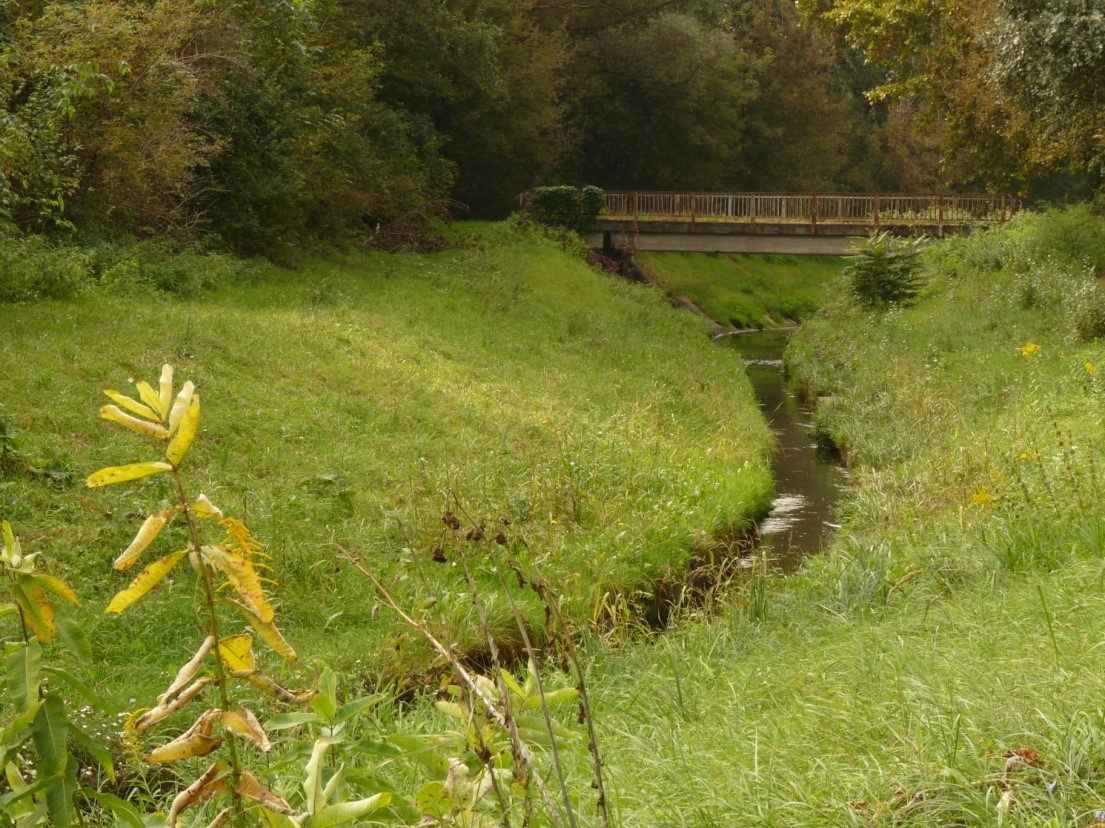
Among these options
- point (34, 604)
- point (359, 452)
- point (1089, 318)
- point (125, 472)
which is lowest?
point (359, 452)

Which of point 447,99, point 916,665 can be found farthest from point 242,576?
point 447,99

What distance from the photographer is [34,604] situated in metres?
1.63

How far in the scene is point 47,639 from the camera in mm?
1668

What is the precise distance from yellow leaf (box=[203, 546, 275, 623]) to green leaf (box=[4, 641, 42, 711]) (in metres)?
0.27

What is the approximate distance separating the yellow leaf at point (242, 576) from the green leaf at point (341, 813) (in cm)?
33

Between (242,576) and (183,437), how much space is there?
0.20 metres

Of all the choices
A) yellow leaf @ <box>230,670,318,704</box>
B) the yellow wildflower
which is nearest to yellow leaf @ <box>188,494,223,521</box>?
yellow leaf @ <box>230,670,318,704</box>

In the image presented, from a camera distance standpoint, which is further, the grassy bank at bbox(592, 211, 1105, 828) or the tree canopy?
the tree canopy

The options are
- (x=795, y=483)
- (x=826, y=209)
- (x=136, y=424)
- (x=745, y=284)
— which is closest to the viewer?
(x=136, y=424)

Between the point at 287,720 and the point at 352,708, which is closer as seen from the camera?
the point at 287,720

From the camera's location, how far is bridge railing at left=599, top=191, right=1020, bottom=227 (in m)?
30.8

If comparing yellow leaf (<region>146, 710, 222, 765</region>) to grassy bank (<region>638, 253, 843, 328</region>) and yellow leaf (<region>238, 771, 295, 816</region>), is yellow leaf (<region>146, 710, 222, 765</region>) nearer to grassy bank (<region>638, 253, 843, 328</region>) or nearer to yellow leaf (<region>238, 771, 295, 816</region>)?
yellow leaf (<region>238, 771, 295, 816</region>)

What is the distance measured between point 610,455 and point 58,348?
220 inches

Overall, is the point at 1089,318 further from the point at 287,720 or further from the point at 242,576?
the point at 242,576
